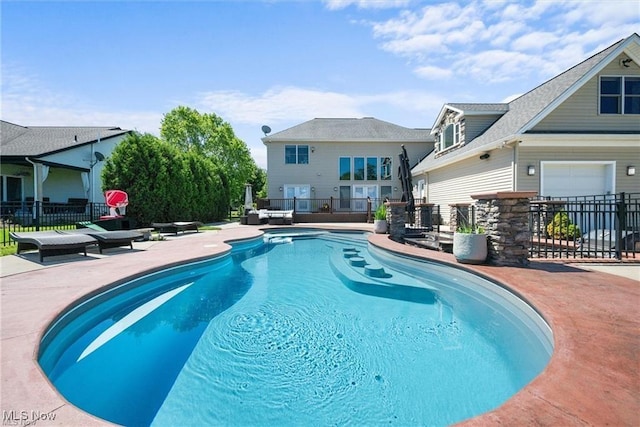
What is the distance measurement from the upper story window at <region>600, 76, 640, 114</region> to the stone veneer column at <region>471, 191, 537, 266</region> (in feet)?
27.8

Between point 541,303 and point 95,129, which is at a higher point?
point 95,129

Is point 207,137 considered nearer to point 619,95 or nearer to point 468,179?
point 468,179

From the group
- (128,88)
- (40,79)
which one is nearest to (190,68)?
(128,88)

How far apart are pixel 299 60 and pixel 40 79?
937 centimetres

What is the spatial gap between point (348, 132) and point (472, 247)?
17413 millimetres

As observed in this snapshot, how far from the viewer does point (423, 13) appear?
27.7ft

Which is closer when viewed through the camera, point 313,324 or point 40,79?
point 313,324

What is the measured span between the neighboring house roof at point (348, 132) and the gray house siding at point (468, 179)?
5.15m

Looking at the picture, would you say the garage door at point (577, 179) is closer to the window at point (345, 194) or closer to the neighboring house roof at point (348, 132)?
the neighboring house roof at point (348, 132)

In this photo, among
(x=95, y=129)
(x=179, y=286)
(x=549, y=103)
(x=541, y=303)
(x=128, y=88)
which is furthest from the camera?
(x=95, y=129)

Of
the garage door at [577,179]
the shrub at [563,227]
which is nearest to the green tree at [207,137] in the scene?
the garage door at [577,179]

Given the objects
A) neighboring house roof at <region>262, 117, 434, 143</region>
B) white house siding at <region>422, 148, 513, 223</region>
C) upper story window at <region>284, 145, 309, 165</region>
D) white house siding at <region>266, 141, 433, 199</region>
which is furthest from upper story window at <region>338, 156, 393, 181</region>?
white house siding at <region>422, 148, 513, 223</region>

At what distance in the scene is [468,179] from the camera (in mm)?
13656

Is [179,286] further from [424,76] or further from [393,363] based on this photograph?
[424,76]
